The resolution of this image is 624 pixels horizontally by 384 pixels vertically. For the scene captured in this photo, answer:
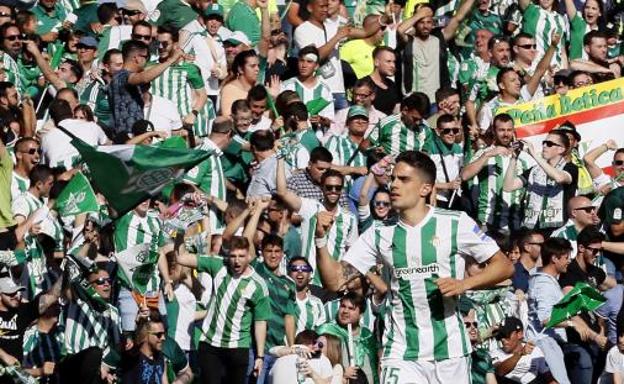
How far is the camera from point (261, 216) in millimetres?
18141

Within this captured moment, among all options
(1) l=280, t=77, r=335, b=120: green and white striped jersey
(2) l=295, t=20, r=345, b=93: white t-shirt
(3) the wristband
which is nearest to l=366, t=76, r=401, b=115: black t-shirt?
(2) l=295, t=20, r=345, b=93: white t-shirt

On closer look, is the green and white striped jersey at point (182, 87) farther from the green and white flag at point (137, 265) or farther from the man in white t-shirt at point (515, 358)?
the man in white t-shirt at point (515, 358)

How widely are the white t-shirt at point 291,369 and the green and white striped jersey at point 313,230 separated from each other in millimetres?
1849

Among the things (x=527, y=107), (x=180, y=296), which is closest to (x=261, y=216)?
(x=180, y=296)

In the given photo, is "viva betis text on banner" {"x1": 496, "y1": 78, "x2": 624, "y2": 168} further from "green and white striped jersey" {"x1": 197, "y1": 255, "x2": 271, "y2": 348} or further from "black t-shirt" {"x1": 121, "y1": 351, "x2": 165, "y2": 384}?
"black t-shirt" {"x1": 121, "y1": 351, "x2": 165, "y2": 384}

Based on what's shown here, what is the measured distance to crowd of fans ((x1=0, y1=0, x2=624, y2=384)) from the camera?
16.1m

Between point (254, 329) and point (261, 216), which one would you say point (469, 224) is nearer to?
point (254, 329)

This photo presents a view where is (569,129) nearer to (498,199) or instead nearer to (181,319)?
(498,199)

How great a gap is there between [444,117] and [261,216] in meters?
2.80

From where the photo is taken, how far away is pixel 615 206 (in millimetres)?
19359

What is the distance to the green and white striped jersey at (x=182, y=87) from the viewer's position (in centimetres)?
2033

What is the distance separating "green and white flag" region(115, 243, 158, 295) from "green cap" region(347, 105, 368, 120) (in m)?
3.60

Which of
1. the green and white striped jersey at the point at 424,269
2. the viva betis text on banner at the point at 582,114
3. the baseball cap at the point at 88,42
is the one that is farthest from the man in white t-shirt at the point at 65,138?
the green and white striped jersey at the point at 424,269

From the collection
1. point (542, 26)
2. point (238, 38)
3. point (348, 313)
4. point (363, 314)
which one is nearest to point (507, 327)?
point (363, 314)
